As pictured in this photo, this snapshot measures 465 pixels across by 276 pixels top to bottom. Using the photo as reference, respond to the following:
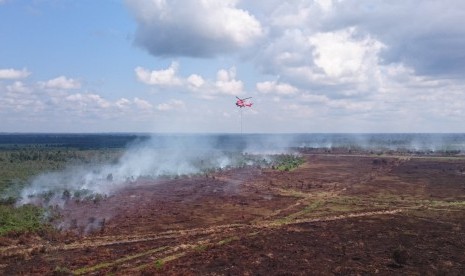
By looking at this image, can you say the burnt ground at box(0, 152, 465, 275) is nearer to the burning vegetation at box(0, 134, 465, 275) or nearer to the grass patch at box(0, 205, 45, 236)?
the burning vegetation at box(0, 134, 465, 275)

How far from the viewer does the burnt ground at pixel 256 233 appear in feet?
103

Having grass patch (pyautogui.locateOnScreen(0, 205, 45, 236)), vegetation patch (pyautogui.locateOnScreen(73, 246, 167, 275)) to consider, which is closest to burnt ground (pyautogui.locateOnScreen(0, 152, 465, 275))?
vegetation patch (pyautogui.locateOnScreen(73, 246, 167, 275))

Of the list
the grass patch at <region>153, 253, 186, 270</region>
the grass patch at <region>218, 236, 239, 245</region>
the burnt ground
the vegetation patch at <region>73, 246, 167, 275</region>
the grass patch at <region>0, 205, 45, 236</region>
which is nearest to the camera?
the vegetation patch at <region>73, 246, 167, 275</region>

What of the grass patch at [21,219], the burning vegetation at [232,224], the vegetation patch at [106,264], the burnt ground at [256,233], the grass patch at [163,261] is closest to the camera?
the vegetation patch at [106,264]

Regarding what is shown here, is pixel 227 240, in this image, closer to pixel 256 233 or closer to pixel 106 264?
pixel 256 233

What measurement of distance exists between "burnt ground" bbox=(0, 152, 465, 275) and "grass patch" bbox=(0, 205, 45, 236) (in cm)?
181

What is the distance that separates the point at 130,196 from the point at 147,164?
4552 centimetres

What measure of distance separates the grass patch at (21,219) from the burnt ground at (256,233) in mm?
1813

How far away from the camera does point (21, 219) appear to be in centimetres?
4375

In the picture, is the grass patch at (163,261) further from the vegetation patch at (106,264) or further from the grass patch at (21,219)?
the grass patch at (21,219)

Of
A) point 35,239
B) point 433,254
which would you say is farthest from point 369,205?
point 35,239

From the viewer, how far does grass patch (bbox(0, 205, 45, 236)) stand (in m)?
40.3

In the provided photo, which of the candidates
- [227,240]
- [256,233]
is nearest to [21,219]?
[227,240]

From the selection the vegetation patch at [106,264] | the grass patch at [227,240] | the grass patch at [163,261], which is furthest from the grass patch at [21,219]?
the grass patch at [227,240]
